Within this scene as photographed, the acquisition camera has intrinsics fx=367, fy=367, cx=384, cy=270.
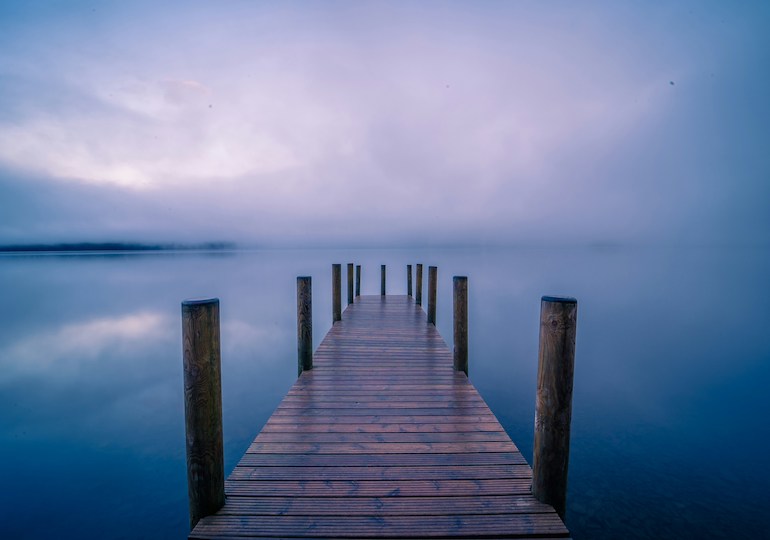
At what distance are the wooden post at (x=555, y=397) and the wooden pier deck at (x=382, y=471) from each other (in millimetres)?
160

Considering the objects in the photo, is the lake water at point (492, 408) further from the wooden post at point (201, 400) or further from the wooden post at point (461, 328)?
the wooden post at point (201, 400)

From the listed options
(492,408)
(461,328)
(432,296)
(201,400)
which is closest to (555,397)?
(201,400)

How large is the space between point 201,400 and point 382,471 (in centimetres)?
147

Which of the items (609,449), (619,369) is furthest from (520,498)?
(619,369)

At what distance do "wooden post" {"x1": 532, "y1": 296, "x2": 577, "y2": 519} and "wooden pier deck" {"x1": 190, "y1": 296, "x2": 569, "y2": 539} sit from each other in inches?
6.3

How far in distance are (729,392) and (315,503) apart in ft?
38.7

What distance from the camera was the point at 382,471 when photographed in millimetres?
2852

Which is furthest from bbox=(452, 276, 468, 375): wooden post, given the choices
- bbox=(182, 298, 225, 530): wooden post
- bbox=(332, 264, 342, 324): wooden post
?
bbox=(332, 264, 342, 324): wooden post

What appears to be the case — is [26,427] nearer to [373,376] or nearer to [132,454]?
[132,454]

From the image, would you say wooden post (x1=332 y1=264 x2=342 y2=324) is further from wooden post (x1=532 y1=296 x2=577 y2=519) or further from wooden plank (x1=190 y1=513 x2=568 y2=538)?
wooden post (x1=532 y1=296 x2=577 y2=519)

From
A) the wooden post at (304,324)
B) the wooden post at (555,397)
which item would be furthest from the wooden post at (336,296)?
the wooden post at (555,397)

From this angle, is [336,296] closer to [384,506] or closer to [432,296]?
[432,296]

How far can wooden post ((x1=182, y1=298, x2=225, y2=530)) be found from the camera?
2.23 metres

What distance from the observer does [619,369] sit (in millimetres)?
11047
